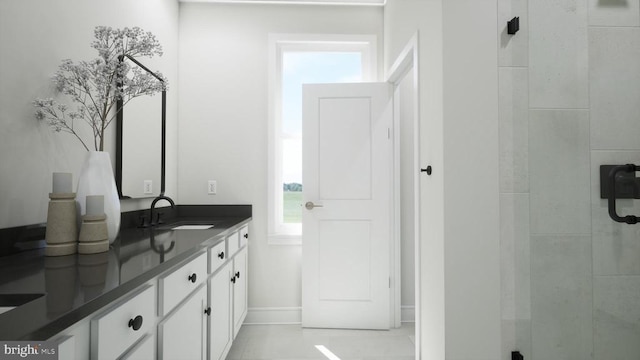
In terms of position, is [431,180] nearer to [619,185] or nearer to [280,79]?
[619,185]

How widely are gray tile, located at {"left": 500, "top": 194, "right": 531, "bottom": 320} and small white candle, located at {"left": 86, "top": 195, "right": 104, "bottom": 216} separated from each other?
1557mm

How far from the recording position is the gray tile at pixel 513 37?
50.2 inches

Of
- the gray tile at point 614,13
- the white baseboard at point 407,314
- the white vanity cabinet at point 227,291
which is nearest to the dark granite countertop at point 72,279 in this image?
the white vanity cabinet at point 227,291

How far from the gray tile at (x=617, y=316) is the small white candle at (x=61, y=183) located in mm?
1980

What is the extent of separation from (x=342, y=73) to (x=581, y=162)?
2332 mm

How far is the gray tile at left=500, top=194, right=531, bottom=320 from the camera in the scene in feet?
4.23

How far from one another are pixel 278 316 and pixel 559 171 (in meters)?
2.49

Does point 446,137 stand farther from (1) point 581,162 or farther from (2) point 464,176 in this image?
(1) point 581,162

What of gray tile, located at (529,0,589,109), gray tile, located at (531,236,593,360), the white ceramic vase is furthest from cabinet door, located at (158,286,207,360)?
gray tile, located at (529,0,589,109)

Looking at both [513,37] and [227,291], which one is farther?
[227,291]

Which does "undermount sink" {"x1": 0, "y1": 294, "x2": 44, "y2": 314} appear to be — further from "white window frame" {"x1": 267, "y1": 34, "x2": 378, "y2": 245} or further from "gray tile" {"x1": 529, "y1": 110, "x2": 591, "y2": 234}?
"white window frame" {"x1": 267, "y1": 34, "x2": 378, "y2": 245}

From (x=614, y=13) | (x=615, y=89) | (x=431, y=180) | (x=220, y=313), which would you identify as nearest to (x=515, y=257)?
(x=431, y=180)

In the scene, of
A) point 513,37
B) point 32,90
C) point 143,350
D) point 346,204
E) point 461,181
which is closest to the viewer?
point 143,350

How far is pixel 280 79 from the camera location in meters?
3.17
